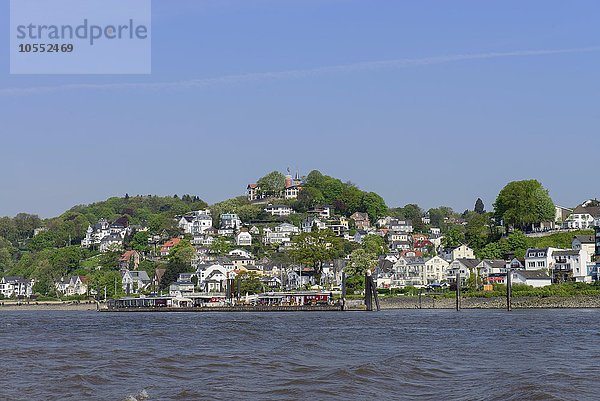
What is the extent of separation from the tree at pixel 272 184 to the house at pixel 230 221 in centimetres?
2246

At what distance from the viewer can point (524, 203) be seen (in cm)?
11262

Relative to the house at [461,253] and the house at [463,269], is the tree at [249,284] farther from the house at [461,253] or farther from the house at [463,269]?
the house at [461,253]

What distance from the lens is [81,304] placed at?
112 metres

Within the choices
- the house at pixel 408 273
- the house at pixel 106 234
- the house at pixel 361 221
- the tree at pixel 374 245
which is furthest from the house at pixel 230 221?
the house at pixel 408 273

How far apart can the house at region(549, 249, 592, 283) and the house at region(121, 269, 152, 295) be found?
184 feet

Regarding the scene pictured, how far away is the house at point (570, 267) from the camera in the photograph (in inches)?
3664

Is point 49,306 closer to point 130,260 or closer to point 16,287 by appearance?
point 16,287

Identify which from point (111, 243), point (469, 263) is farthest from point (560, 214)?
point (111, 243)

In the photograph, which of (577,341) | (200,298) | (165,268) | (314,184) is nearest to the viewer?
(577,341)

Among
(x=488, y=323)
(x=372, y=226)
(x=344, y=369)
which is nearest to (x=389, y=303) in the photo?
(x=488, y=323)

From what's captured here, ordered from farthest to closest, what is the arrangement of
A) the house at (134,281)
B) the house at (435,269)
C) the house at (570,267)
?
the house at (134,281) → the house at (435,269) → the house at (570,267)

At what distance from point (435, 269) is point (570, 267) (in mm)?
17697

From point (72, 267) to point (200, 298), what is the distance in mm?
55601

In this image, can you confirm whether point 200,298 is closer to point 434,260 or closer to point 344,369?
point 434,260
